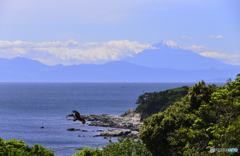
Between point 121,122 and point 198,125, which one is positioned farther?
point 121,122


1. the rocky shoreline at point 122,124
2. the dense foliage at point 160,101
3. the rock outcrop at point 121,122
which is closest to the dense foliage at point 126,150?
the rocky shoreline at point 122,124

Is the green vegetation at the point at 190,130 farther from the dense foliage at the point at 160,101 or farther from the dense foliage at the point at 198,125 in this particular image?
the dense foliage at the point at 160,101

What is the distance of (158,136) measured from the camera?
31.5 meters

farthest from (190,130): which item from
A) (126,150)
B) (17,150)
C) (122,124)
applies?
(122,124)

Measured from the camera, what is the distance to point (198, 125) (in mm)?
28172

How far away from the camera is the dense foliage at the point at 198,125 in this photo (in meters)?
24.1

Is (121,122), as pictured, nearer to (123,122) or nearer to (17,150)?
(123,122)

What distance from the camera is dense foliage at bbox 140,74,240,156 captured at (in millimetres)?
24147

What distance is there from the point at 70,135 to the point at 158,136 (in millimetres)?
65941

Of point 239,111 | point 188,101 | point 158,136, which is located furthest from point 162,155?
point 239,111

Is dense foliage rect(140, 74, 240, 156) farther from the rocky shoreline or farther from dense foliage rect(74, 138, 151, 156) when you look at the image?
the rocky shoreline

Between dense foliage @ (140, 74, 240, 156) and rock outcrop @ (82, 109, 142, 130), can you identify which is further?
rock outcrop @ (82, 109, 142, 130)

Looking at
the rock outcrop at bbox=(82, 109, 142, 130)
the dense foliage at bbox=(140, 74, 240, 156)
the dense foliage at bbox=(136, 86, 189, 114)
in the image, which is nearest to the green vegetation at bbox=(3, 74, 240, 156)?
the dense foliage at bbox=(140, 74, 240, 156)

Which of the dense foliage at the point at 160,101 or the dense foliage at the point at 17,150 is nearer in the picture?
the dense foliage at the point at 17,150
